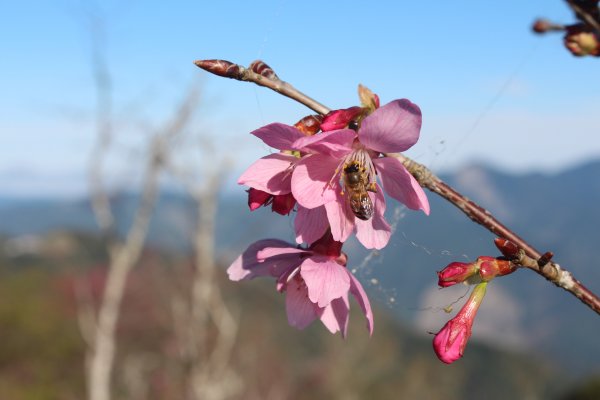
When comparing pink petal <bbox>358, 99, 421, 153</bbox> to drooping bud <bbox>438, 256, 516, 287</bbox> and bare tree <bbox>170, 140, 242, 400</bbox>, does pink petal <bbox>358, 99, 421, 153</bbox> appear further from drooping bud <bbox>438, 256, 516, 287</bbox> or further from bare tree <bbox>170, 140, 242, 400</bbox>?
bare tree <bbox>170, 140, 242, 400</bbox>

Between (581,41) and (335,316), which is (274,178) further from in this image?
(581,41)

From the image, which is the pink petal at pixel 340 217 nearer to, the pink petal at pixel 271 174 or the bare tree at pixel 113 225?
the pink petal at pixel 271 174

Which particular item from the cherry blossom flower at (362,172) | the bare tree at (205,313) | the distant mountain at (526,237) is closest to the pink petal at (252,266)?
the cherry blossom flower at (362,172)

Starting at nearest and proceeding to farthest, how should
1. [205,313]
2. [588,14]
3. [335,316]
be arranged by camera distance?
[588,14] → [335,316] → [205,313]

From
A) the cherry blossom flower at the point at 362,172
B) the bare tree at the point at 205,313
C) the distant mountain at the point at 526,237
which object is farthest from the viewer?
the distant mountain at the point at 526,237

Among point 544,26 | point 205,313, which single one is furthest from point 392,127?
point 205,313

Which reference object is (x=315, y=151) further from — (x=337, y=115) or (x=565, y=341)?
(x=565, y=341)

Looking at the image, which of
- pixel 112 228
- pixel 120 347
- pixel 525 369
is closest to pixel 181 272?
pixel 112 228
